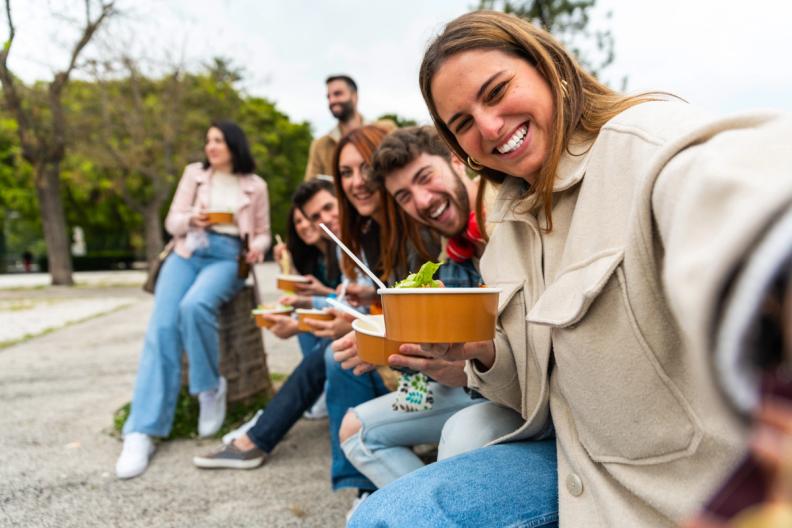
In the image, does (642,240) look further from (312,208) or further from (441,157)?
(312,208)

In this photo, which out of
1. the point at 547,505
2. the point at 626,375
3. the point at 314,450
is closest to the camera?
the point at 626,375

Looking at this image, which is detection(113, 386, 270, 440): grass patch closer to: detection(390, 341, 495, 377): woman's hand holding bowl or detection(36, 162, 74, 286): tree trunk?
detection(390, 341, 495, 377): woman's hand holding bowl

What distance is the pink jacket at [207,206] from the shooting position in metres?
3.95

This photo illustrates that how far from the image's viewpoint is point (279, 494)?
110 inches

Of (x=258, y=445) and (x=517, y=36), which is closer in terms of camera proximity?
(x=517, y=36)

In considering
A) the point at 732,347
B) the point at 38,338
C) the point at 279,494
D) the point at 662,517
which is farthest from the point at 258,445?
the point at 38,338

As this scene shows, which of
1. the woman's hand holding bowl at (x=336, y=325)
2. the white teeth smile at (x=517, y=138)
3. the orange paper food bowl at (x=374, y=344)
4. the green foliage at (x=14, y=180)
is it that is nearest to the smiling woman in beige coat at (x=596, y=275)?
the white teeth smile at (x=517, y=138)

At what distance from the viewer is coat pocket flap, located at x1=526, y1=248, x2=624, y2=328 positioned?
1.08 meters

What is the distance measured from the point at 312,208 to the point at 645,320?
2855mm

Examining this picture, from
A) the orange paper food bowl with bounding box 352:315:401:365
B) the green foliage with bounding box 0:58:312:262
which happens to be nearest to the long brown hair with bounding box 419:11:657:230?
the orange paper food bowl with bounding box 352:315:401:365

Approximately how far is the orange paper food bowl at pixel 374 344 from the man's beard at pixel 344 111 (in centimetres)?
350

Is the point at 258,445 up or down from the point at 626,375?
down

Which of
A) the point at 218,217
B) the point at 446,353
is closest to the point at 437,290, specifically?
the point at 446,353

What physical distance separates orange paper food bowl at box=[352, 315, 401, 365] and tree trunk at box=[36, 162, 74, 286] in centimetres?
1529
